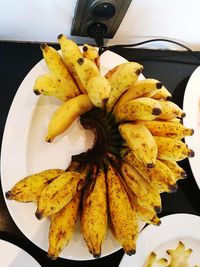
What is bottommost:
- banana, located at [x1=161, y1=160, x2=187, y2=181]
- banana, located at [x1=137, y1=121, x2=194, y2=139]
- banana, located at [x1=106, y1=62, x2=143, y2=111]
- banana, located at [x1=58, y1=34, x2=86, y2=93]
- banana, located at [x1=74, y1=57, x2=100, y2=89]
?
banana, located at [x1=161, y1=160, x2=187, y2=181]

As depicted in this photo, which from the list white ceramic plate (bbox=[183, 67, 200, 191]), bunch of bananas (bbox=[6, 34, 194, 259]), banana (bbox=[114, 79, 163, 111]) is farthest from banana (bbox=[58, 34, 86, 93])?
white ceramic plate (bbox=[183, 67, 200, 191])

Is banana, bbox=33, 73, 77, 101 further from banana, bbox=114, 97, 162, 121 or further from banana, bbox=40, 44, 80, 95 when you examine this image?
banana, bbox=114, 97, 162, 121

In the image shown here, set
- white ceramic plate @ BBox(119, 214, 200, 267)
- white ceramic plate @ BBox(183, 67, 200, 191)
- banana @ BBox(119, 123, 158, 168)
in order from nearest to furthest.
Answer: banana @ BBox(119, 123, 158, 168)
white ceramic plate @ BBox(119, 214, 200, 267)
white ceramic plate @ BBox(183, 67, 200, 191)

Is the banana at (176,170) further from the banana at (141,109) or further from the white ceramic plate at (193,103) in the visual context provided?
the white ceramic plate at (193,103)

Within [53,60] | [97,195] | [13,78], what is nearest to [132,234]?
[97,195]

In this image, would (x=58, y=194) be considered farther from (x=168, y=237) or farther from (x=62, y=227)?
(x=168, y=237)

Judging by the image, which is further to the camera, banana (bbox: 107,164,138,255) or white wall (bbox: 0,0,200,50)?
white wall (bbox: 0,0,200,50)

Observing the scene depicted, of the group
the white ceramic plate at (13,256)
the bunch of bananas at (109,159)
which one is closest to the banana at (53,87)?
the bunch of bananas at (109,159)

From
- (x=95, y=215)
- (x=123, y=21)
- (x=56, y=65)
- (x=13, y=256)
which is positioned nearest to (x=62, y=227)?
(x=95, y=215)
